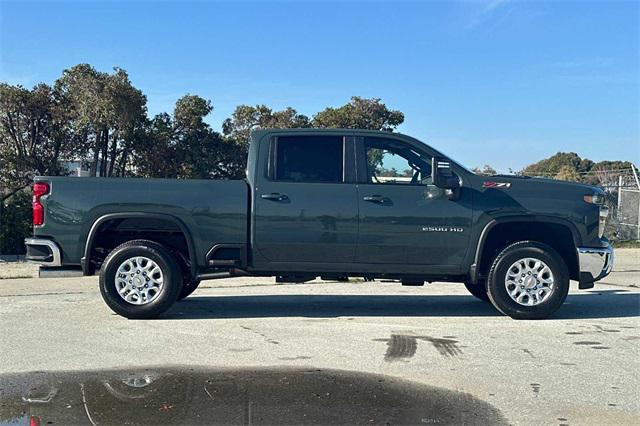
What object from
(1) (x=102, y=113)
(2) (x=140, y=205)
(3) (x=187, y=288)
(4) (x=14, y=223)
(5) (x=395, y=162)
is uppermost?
(1) (x=102, y=113)

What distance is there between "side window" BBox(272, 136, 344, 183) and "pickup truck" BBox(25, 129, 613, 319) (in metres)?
0.02

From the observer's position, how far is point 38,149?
19.0m

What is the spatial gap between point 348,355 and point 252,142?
288cm

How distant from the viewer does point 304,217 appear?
730 cm

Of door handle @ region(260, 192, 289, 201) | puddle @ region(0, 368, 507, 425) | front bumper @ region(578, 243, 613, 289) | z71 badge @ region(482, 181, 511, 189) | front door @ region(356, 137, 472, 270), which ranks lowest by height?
puddle @ region(0, 368, 507, 425)

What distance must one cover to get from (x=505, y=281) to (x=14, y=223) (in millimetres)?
12000

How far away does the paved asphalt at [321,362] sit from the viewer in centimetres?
450

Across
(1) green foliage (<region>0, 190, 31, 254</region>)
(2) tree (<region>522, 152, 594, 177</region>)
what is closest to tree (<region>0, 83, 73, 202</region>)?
(1) green foliage (<region>0, 190, 31, 254</region>)

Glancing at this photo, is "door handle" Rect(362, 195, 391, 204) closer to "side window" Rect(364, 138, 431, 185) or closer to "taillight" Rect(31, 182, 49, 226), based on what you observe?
"side window" Rect(364, 138, 431, 185)

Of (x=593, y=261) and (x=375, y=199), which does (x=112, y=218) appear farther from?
(x=593, y=261)

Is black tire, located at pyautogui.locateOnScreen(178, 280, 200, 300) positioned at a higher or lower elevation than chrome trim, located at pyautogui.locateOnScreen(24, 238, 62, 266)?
lower

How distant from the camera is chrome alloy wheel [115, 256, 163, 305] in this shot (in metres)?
7.33

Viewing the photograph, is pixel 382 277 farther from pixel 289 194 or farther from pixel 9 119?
pixel 9 119

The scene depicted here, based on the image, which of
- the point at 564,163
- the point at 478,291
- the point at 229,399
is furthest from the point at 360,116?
the point at 564,163
